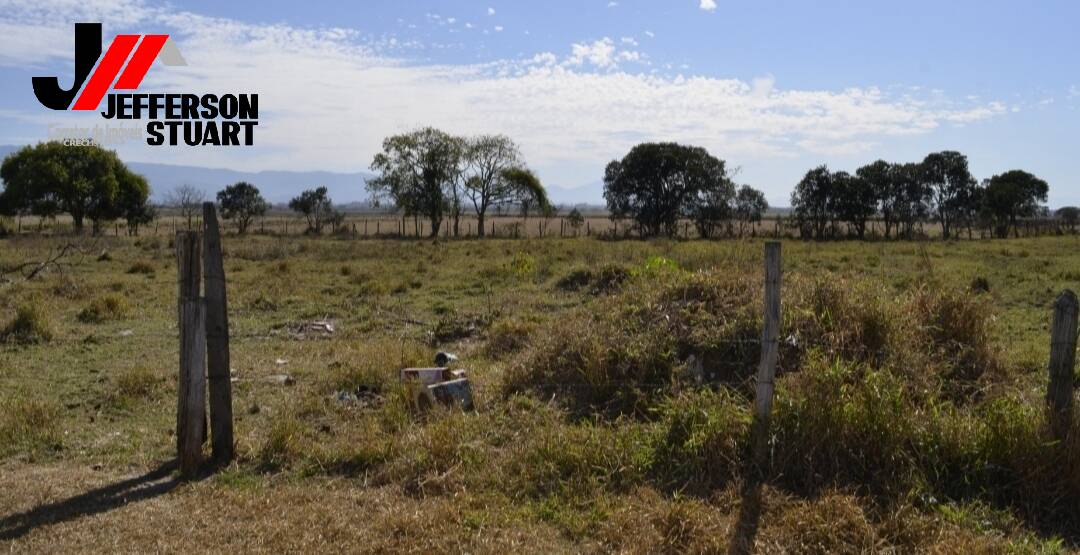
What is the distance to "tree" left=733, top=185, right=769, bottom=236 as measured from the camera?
47594mm

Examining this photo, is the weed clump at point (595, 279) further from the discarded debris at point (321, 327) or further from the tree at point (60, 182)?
the tree at point (60, 182)

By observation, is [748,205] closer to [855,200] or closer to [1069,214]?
[855,200]

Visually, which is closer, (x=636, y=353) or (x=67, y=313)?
(x=636, y=353)

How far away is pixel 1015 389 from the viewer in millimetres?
6340

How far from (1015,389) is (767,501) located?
308 centimetres

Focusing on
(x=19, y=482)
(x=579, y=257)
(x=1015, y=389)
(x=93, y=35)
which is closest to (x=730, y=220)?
(x=579, y=257)

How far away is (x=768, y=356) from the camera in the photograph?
5086 millimetres

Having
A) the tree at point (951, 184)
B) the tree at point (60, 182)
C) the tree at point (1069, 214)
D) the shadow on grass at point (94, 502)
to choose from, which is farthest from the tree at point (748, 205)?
the shadow on grass at point (94, 502)

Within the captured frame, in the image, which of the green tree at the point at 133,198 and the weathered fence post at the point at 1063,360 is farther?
the green tree at the point at 133,198

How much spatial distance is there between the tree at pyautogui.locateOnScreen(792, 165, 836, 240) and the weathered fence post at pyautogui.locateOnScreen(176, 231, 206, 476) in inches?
1688

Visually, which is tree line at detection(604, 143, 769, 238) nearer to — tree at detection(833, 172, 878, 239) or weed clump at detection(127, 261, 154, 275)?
tree at detection(833, 172, 878, 239)

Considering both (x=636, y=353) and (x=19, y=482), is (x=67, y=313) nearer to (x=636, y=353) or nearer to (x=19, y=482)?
(x=19, y=482)

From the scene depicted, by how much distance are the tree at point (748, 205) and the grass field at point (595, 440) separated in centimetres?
3773

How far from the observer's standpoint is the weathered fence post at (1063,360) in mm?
4824
